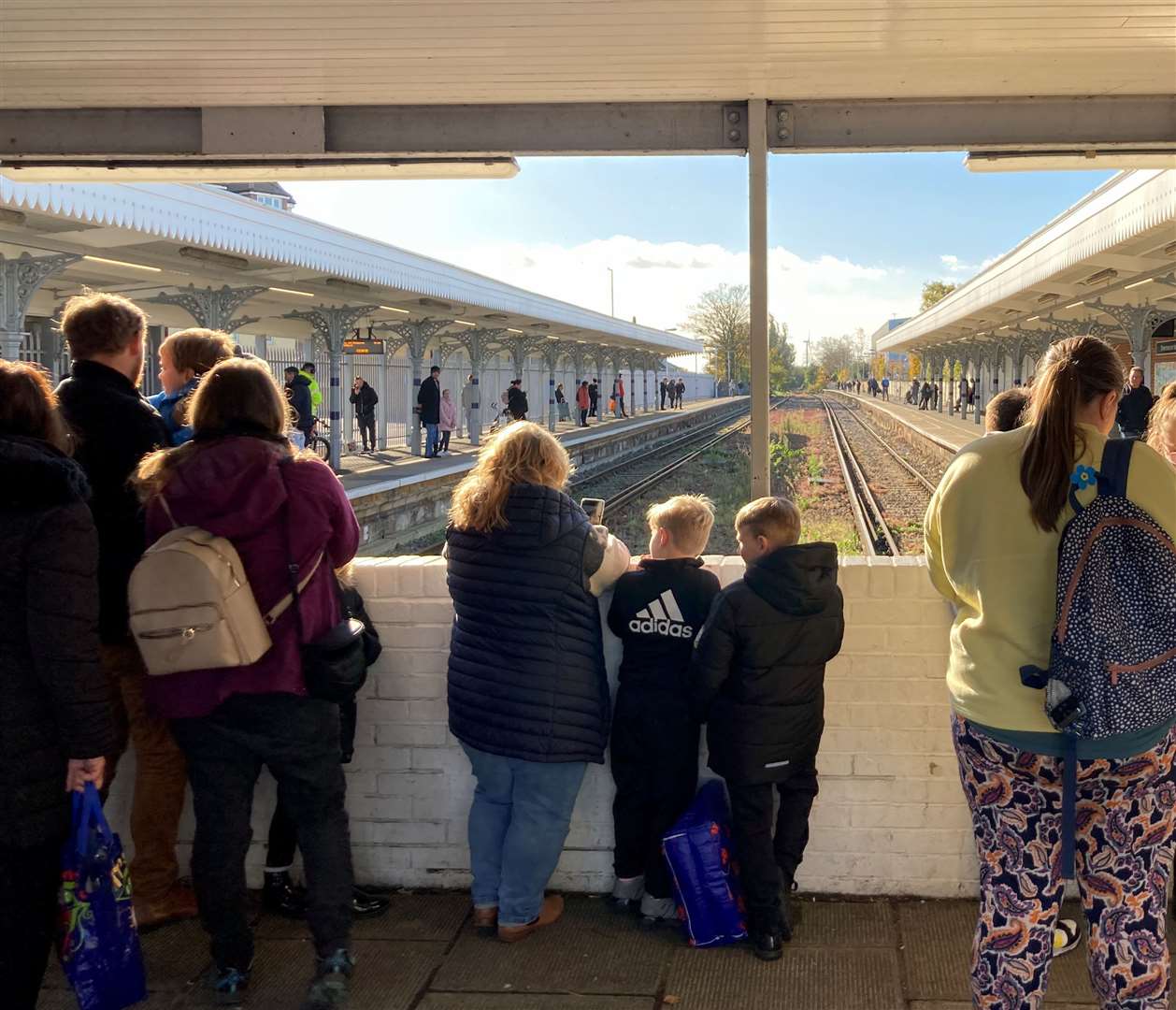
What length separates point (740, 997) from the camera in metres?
3.05

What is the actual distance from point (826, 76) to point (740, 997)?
3.07 meters

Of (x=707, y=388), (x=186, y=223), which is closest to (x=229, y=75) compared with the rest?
(x=186, y=223)

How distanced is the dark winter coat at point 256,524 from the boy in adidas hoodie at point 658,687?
3.23 feet

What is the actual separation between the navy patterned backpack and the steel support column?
1884 millimetres

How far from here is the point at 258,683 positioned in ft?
9.51

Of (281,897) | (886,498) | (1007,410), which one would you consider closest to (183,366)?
(281,897)

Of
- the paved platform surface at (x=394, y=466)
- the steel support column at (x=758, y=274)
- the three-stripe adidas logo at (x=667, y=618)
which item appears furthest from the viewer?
the paved platform surface at (x=394, y=466)

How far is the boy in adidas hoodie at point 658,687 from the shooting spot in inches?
133

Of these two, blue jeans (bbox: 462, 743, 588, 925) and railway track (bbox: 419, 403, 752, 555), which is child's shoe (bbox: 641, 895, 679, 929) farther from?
railway track (bbox: 419, 403, 752, 555)

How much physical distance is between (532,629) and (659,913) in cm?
104

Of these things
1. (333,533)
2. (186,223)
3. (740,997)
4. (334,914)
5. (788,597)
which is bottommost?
(740,997)

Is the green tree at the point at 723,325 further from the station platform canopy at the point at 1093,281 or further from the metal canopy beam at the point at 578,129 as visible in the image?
the metal canopy beam at the point at 578,129

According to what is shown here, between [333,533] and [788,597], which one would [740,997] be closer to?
[788,597]

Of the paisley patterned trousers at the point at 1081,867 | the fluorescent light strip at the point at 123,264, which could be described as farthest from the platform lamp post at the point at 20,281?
the paisley patterned trousers at the point at 1081,867
